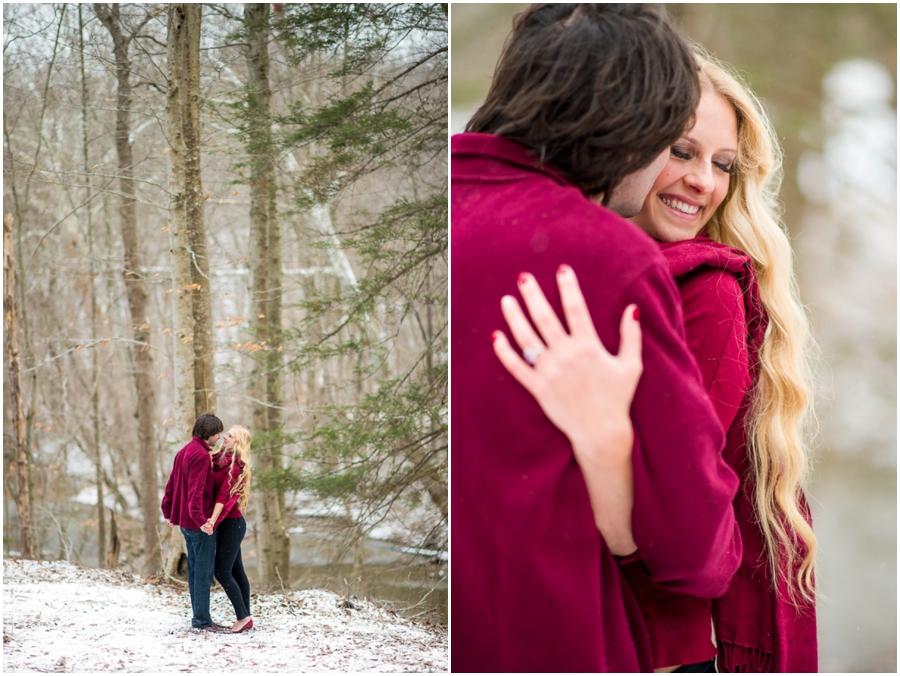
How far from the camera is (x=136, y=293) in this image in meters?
3.31

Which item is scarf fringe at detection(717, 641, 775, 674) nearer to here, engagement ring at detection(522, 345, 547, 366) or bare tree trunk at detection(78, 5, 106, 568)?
engagement ring at detection(522, 345, 547, 366)

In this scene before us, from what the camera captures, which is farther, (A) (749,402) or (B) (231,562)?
(B) (231,562)

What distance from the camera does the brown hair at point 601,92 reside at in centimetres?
129

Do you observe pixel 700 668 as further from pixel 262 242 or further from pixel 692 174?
pixel 262 242

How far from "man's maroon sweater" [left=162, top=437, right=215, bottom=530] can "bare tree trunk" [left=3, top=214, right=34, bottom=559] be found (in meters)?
1.27

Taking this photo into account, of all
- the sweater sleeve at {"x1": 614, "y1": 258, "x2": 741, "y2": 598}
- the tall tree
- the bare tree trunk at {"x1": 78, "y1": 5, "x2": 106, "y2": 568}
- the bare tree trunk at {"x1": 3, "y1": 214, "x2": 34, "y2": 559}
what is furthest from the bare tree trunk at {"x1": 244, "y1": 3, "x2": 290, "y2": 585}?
the sweater sleeve at {"x1": 614, "y1": 258, "x2": 741, "y2": 598}

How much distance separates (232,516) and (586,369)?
6.05 feet

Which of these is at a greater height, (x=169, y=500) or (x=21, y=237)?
(x=21, y=237)

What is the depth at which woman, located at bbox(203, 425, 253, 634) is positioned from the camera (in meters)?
2.63

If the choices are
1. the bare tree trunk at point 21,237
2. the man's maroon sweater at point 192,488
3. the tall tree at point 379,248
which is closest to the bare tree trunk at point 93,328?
the bare tree trunk at point 21,237

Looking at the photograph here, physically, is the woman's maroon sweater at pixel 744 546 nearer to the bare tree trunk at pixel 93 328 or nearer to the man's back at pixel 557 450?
the man's back at pixel 557 450

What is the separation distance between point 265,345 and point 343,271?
0.52 meters

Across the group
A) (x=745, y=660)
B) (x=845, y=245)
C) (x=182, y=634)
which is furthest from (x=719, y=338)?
(x=182, y=634)

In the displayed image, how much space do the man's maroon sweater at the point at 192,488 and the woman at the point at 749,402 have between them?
1680 mm
